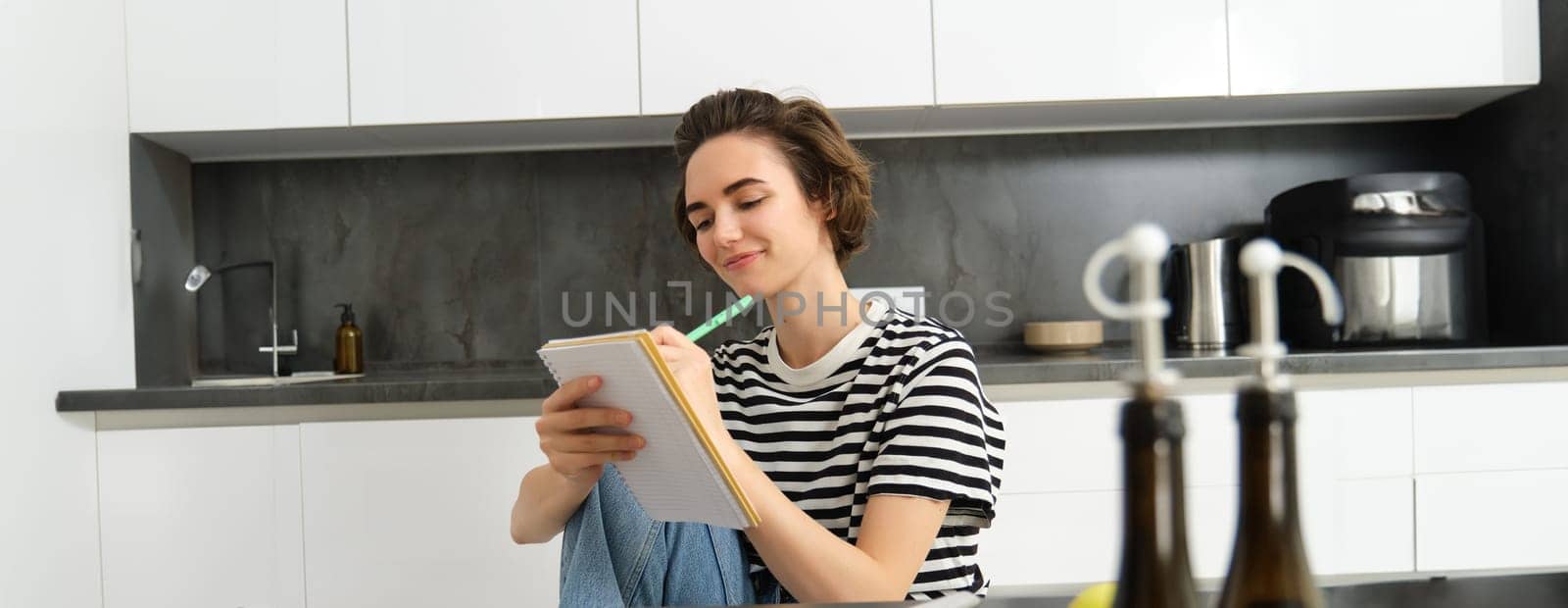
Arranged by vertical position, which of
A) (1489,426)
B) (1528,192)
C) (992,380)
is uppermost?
(1528,192)

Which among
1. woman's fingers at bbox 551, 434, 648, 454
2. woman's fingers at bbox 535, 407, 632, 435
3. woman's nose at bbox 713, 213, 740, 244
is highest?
woman's nose at bbox 713, 213, 740, 244

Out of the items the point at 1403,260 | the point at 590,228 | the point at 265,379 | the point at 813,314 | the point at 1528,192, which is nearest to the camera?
the point at 813,314

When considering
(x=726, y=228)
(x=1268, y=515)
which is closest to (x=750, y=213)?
(x=726, y=228)

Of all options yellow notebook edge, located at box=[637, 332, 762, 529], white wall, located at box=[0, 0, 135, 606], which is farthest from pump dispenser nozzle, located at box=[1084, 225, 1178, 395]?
white wall, located at box=[0, 0, 135, 606]

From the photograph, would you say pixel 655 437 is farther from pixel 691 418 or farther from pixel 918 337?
pixel 918 337

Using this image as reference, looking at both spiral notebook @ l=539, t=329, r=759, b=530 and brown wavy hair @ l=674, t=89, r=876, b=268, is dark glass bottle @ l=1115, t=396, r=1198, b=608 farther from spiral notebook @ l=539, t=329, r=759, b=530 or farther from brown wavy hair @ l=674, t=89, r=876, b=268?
brown wavy hair @ l=674, t=89, r=876, b=268

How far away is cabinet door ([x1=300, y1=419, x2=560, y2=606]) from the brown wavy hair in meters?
0.91

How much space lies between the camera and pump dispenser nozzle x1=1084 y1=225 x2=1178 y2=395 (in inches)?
12.7

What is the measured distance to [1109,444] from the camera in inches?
73.0

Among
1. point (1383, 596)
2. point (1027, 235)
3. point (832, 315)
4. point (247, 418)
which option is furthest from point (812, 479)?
point (1027, 235)

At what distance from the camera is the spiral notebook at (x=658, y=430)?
74 centimetres

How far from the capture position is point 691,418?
2.43ft

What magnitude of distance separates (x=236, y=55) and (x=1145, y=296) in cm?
228

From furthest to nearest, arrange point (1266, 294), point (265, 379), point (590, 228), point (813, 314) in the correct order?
1. point (590, 228)
2. point (265, 379)
3. point (813, 314)
4. point (1266, 294)
